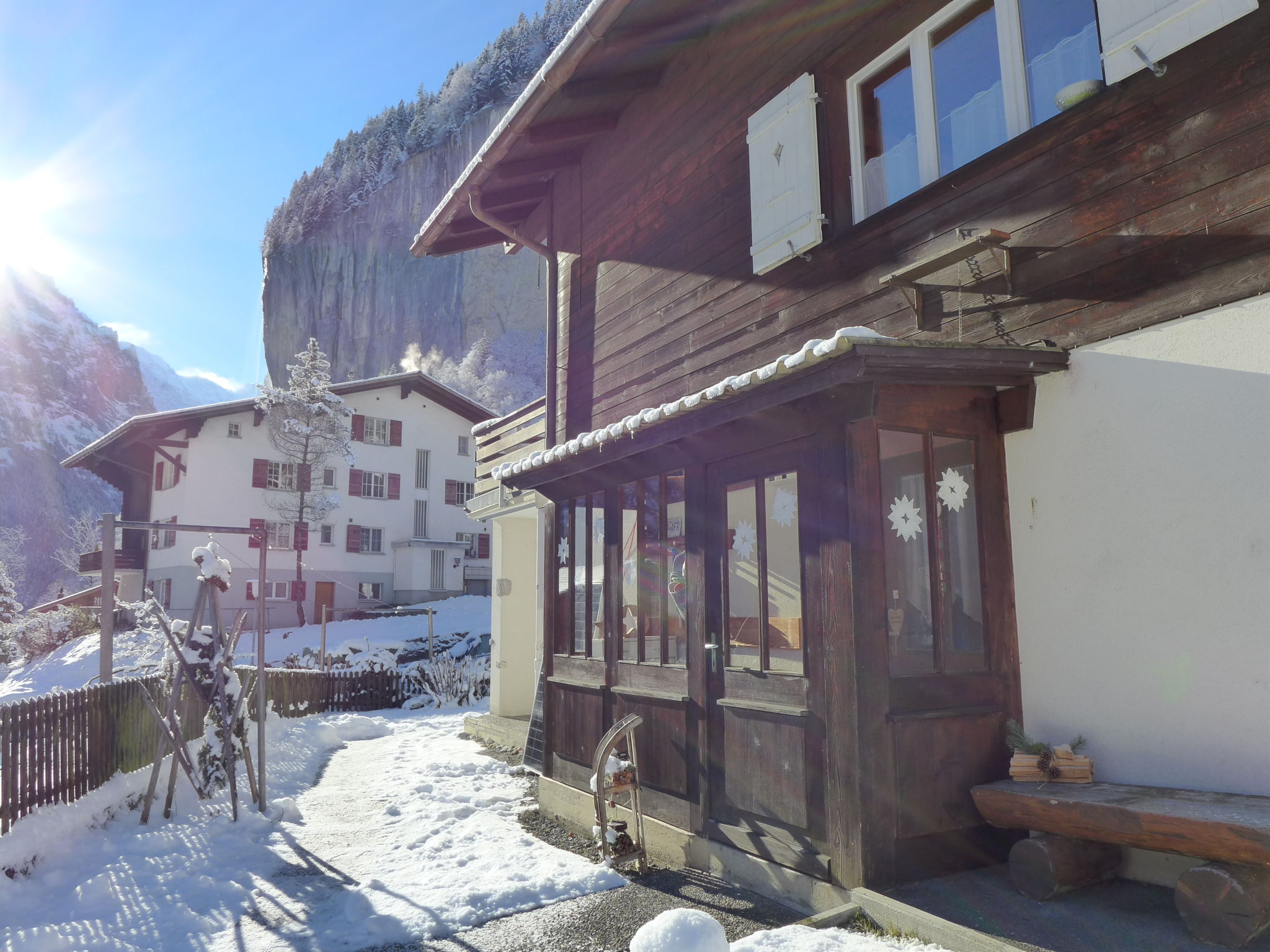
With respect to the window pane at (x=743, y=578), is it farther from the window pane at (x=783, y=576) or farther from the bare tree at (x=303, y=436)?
the bare tree at (x=303, y=436)

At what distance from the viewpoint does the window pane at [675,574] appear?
19.9ft

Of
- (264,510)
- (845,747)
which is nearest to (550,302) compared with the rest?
(845,747)

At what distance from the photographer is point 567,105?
28.3 feet

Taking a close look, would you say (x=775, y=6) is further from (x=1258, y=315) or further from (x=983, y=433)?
(x=1258, y=315)

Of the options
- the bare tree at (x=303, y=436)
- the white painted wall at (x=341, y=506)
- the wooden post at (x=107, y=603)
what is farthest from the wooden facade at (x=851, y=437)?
the bare tree at (x=303, y=436)

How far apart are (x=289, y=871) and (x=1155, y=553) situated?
235 inches

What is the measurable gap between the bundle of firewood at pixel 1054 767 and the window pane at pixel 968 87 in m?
3.44

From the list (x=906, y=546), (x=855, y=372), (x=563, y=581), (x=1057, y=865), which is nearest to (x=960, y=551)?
(x=906, y=546)

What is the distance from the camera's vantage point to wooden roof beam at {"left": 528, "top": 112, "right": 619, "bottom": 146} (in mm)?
8984

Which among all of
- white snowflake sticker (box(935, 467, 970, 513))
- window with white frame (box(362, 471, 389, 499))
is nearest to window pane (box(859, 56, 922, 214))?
white snowflake sticker (box(935, 467, 970, 513))

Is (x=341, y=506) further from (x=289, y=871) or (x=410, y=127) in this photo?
(x=410, y=127)

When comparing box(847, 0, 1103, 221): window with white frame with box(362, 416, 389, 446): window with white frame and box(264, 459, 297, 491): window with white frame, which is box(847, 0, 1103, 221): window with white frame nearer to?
box(264, 459, 297, 491): window with white frame

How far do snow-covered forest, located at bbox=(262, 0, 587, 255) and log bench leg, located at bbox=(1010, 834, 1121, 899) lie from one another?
6467cm

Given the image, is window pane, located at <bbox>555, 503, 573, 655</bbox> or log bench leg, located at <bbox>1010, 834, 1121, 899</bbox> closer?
log bench leg, located at <bbox>1010, 834, 1121, 899</bbox>
